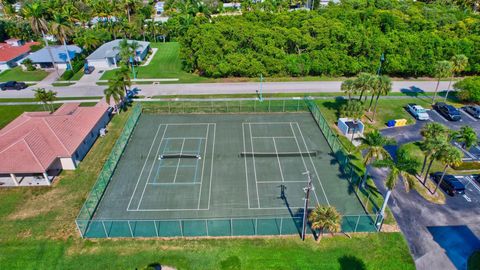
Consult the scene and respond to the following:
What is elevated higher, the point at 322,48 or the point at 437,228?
the point at 322,48

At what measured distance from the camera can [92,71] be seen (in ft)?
210

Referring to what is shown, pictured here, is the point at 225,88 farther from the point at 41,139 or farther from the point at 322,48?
the point at 41,139

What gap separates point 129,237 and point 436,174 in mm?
30742

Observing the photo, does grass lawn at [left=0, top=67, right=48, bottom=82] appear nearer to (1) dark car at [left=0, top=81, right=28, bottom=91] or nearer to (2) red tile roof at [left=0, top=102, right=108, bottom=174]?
(1) dark car at [left=0, top=81, right=28, bottom=91]

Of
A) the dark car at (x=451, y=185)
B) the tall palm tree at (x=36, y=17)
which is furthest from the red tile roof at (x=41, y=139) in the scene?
the dark car at (x=451, y=185)

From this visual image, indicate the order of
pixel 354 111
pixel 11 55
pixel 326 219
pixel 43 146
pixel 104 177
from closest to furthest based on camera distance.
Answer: pixel 326 219, pixel 104 177, pixel 43 146, pixel 354 111, pixel 11 55

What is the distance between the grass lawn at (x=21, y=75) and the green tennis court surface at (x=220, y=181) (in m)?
31.7

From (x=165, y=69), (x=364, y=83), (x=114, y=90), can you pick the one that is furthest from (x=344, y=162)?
(x=165, y=69)

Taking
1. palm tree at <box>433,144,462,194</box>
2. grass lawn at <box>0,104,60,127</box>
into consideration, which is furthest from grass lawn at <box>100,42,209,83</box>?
palm tree at <box>433,144,462,194</box>

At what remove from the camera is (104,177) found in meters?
32.3

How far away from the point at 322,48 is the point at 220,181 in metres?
41.2

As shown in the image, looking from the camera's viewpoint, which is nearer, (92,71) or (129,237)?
(129,237)

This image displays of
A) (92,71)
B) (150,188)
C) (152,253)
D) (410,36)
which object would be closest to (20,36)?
(92,71)

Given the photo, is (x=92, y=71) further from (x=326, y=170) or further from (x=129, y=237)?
(x=326, y=170)
